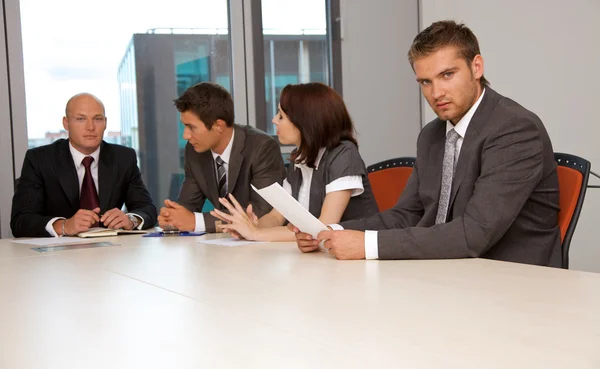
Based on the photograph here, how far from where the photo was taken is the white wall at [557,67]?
13.9 feet

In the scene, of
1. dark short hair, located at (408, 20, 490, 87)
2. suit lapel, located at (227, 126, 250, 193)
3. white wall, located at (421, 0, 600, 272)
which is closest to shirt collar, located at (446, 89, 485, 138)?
dark short hair, located at (408, 20, 490, 87)

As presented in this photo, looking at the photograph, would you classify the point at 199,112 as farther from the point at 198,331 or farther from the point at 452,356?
the point at 452,356

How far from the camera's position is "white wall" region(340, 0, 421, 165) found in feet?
16.9

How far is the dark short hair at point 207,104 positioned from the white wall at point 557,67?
6.71ft

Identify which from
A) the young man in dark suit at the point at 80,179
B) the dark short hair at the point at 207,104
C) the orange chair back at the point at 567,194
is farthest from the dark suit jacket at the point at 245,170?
the orange chair back at the point at 567,194

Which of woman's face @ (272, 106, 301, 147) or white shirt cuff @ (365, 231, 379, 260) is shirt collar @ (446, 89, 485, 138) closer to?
white shirt cuff @ (365, 231, 379, 260)

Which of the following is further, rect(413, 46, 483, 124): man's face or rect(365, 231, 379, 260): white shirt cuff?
rect(413, 46, 483, 124): man's face

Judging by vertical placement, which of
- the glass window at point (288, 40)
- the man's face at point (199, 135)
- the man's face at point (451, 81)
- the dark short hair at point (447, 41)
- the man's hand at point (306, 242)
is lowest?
the man's hand at point (306, 242)

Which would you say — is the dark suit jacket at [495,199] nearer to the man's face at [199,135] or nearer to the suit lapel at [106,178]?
the man's face at [199,135]

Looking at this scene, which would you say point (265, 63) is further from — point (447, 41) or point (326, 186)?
point (447, 41)

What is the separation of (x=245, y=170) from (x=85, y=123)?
924 millimetres

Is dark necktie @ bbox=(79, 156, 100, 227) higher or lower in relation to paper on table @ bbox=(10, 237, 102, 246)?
higher

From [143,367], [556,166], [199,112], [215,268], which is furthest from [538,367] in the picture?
[199,112]

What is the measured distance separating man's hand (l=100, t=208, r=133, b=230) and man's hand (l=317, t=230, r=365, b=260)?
1505 millimetres
